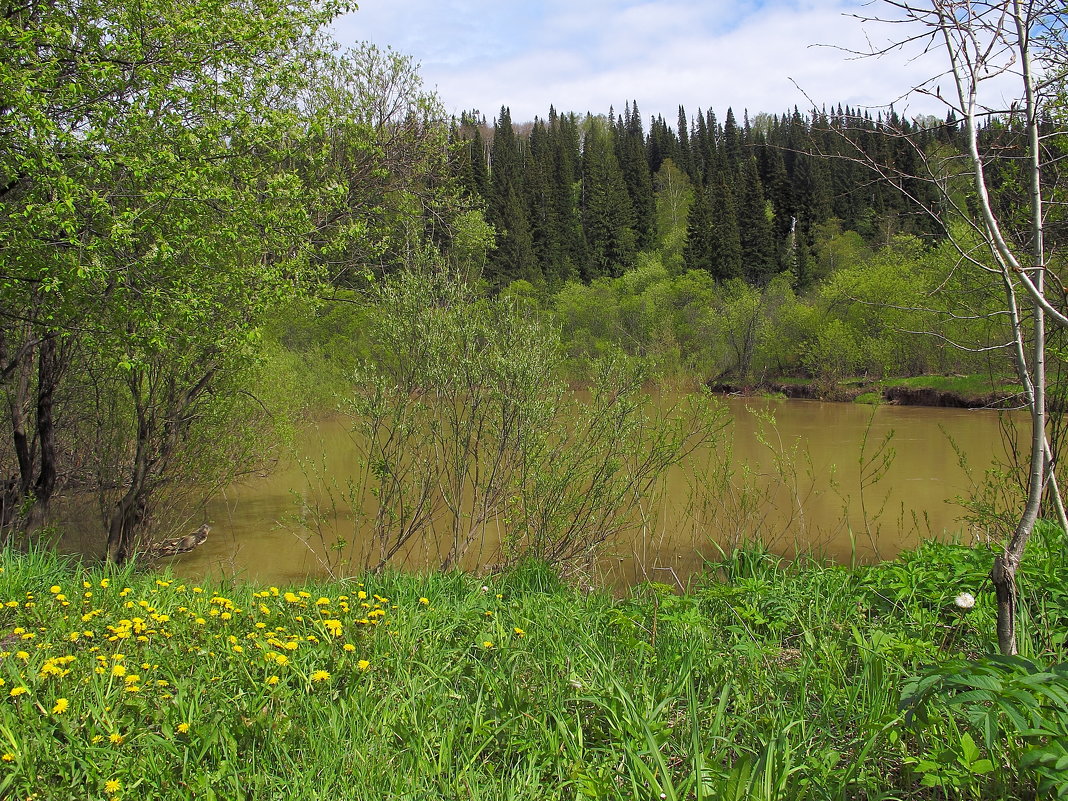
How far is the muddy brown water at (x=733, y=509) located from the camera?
6.98 m

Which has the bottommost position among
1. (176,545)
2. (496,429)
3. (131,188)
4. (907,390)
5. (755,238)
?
(907,390)

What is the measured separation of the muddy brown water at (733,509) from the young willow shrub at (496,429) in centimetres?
37

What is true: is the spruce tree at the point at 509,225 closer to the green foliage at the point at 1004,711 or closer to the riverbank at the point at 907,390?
the riverbank at the point at 907,390

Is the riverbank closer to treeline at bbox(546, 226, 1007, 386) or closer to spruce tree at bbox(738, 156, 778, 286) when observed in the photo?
treeline at bbox(546, 226, 1007, 386)

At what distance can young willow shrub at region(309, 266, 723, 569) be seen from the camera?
21.5 ft

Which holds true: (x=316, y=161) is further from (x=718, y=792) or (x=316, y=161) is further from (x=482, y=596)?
(x=718, y=792)

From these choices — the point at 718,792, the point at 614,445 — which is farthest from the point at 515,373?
the point at 718,792

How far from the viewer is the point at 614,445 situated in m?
6.63

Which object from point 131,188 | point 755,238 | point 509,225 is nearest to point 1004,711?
point 131,188

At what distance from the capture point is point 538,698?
2.65 metres

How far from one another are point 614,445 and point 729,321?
31190 millimetres

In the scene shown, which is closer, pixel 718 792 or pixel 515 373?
pixel 718 792

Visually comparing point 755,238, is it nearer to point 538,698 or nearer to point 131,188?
point 131,188

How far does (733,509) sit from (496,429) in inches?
98.7
